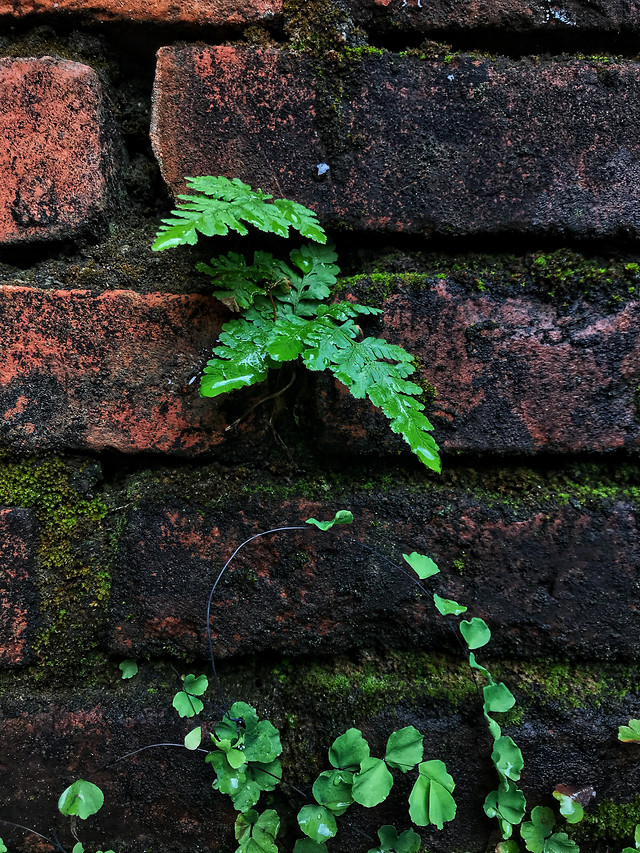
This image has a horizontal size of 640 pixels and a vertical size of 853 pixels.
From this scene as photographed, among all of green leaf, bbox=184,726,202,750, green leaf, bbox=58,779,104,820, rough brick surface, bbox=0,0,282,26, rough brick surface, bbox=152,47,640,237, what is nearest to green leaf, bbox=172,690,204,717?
green leaf, bbox=184,726,202,750

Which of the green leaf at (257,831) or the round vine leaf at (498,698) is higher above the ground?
the round vine leaf at (498,698)

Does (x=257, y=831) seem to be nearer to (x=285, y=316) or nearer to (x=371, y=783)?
(x=371, y=783)

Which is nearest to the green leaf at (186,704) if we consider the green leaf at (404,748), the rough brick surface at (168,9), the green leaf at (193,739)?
the green leaf at (193,739)

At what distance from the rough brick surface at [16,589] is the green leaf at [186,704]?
8.7 inches

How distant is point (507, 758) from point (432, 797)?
106 millimetres

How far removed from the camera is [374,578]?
71 centimetres

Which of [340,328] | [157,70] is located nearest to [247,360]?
[340,328]

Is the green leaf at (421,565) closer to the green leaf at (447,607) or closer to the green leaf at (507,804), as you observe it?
the green leaf at (447,607)

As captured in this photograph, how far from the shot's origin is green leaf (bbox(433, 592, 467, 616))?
0.67m

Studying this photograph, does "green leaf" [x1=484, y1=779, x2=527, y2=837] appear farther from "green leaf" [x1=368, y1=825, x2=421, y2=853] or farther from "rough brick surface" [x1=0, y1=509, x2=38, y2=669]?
"rough brick surface" [x1=0, y1=509, x2=38, y2=669]

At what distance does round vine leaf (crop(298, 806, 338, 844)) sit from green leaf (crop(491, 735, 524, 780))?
0.22 m

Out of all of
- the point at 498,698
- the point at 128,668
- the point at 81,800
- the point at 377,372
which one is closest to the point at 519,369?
the point at 377,372

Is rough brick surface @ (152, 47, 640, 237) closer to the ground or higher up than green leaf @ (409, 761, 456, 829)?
higher up

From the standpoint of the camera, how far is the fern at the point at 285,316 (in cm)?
59
